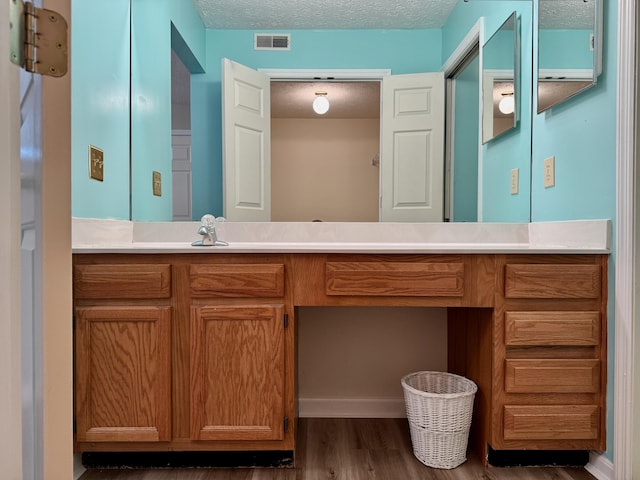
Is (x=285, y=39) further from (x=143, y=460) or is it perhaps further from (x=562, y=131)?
(x=143, y=460)

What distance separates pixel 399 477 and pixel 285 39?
1921 millimetres

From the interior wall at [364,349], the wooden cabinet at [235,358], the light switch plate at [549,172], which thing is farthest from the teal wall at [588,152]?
the wooden cabinet at [235,358]

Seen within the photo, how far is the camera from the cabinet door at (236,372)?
1.47 m

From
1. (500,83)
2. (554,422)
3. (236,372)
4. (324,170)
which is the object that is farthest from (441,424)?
(500,83)

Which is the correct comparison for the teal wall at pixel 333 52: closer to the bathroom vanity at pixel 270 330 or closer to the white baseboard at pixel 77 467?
the bathroom vanity at pixel 270 330

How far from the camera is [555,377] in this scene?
4.87ft

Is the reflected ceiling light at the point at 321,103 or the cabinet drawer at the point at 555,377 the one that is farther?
the reflected ceiling light at the point at 321,103

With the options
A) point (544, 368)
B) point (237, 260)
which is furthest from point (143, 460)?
point (544, 368)

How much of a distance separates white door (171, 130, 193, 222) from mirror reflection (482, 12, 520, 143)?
141cm

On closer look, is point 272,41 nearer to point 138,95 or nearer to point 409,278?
point 138,95

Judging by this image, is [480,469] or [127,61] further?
[127,61]

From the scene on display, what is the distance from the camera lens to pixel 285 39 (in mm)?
1971

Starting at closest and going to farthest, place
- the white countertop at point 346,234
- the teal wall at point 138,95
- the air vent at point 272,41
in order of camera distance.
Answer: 1. the teal wall at point 138,95
2. the white countertop at point 346,234
3. the air vent at point 272,41

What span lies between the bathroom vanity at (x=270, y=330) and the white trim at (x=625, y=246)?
6 cm
